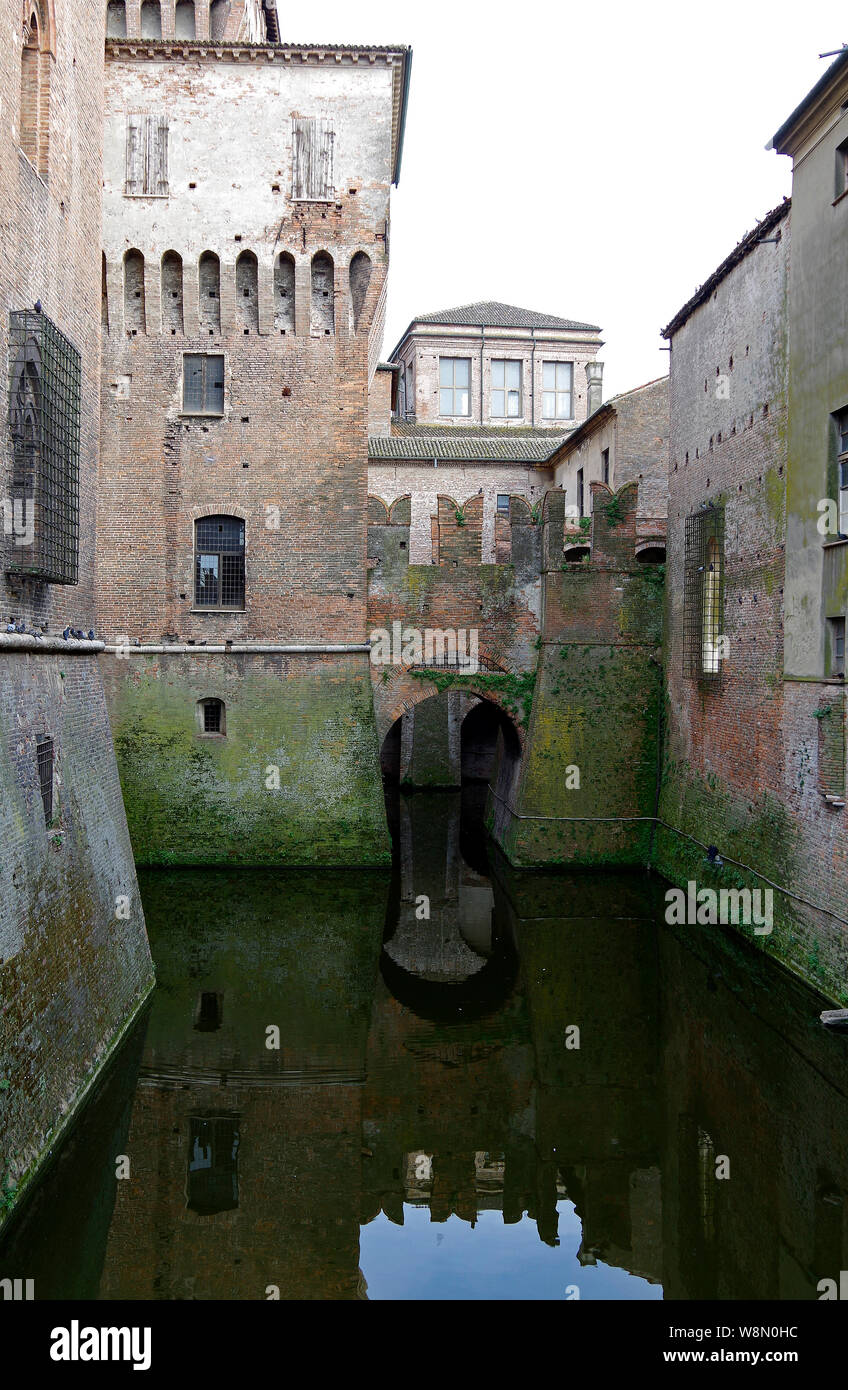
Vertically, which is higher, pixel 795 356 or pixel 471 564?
pixel 795 356

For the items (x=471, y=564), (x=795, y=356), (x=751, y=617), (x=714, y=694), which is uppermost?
(x=795, y=356)

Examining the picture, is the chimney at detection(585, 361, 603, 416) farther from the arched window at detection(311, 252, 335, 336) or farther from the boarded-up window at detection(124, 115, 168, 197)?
the boarded-up window at detection(124, 115, 168, 197)

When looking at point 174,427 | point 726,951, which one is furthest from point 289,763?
point 726,951

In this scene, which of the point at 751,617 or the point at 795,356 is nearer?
the point at 795,356

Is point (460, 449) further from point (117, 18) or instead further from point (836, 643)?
point (836, 643)

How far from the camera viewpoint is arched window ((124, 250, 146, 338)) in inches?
683

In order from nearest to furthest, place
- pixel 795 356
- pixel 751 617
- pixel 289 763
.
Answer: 1. pixel 795 356
2. pixel 751 617
3. pixel 289 763

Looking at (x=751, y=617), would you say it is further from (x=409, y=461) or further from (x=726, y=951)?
(x=409, y=461)

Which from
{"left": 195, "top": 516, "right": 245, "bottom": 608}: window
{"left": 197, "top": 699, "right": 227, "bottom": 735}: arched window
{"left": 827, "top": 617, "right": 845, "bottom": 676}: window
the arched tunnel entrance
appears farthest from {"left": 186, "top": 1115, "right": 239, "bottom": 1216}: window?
{"left": 195, "top": 516, "right": 245, "bottom": 608}: window

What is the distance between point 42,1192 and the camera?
7219 millimetres

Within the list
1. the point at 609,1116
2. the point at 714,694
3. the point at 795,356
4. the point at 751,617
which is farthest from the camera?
the point at 714,694

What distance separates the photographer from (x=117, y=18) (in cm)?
1875

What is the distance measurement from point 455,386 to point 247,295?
20458 millimetres
